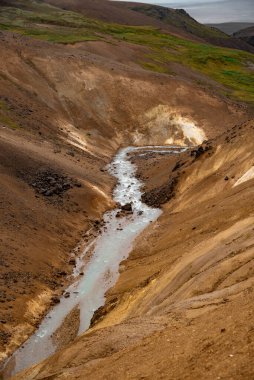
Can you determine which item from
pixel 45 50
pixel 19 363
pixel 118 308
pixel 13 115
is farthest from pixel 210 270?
pixel 45 50

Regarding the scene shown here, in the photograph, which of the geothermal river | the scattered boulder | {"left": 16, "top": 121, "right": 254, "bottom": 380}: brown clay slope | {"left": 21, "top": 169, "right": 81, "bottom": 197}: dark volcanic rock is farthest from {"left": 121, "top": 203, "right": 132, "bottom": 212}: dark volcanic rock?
the scattered boulder

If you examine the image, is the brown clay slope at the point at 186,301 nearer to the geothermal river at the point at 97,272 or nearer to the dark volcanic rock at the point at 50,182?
the geothermal river at the point at 97,272

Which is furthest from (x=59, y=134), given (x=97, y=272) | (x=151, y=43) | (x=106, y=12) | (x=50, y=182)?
(x=106, y=12)

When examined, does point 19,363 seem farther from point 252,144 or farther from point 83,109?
point 83,109

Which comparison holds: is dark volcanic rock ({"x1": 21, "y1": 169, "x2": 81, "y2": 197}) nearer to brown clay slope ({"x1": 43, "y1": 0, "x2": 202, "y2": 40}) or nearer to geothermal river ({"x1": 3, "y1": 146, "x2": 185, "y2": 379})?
geothermal river ({"x1": 3, "y1": 146, "x2": 185, "y2": 379})

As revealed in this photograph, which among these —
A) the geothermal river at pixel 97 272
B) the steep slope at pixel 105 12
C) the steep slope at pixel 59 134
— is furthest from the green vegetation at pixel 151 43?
the geothermal river at pixel 97 272
